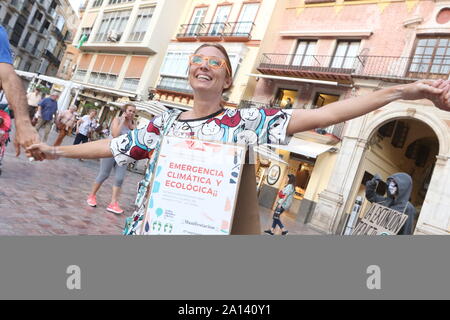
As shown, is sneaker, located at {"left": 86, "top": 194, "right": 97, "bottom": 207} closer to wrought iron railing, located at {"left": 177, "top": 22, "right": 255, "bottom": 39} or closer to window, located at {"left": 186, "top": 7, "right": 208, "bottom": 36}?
wrought iron railing, located at {"left": 177, "top": 22, "right": 255, "bottom": 39}

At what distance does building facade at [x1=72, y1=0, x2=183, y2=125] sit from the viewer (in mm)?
24750

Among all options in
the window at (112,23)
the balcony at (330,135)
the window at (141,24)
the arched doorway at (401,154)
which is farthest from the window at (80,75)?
the arched doorway at (401,154)

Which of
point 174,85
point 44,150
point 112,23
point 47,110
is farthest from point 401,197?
point 112,23

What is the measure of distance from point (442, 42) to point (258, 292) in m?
15.5

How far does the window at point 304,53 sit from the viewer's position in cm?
1750

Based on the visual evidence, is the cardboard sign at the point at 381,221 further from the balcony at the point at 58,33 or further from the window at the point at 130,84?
the balcony at the point at 58,33

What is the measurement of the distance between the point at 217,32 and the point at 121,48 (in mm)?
9594

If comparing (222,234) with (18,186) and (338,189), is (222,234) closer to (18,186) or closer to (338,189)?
(18,186)

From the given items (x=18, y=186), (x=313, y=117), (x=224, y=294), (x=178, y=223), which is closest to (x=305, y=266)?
(x=224, y=294)

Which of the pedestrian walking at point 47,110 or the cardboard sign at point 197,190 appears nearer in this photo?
the cardboard sign at point 197,190

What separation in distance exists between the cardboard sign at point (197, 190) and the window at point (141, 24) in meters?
26.2

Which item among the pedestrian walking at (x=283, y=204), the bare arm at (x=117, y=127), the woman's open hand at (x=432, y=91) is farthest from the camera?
the pedestrian walking at (x=283, y=204)

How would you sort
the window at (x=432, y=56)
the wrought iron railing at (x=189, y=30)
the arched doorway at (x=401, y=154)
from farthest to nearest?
the wrought iron railing at (x=189, y=30)
the arched doorway at (x=401, y=154)
the window at (x=432, y=56)

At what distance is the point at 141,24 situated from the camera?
1029 inches
